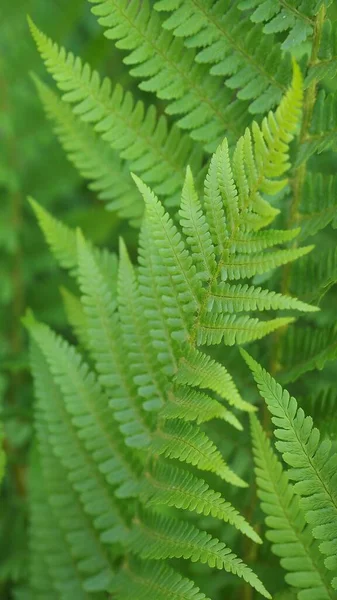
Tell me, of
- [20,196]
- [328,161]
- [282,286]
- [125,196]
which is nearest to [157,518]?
[282,286]

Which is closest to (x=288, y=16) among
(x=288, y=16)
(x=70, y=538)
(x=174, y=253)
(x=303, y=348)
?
(x=288, y=16)

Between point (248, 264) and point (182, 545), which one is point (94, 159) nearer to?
point (248, 264)

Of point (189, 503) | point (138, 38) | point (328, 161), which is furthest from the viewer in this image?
point (328, 161)

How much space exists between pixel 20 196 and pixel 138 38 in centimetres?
87

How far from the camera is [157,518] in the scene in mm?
1053

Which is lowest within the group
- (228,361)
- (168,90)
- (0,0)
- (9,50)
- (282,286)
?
(228,361)

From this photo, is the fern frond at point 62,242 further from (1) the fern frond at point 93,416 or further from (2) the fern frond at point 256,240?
(2) the fern frond at point 256,240

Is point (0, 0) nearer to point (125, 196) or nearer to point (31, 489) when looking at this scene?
point (125, 196)

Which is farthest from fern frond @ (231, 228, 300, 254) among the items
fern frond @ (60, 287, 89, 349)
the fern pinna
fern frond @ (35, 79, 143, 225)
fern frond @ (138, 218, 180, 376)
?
fern frond @ (60, 287, 89, 349)

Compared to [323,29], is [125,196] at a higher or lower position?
lower

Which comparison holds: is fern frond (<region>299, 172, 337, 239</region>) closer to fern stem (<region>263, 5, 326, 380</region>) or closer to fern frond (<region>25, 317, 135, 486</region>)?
fern stem (<region>263, 5, 326, 380</region>)

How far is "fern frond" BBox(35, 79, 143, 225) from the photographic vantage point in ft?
4.02

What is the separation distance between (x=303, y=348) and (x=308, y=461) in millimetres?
279

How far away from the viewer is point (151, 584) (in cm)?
102
